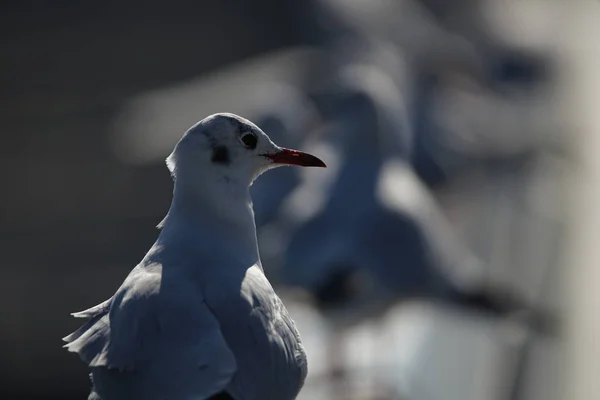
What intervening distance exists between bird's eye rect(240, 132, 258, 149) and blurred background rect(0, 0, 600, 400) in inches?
92.5

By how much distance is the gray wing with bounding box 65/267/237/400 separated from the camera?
1.72 meters

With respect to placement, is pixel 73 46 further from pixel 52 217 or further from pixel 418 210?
pixel 418 210

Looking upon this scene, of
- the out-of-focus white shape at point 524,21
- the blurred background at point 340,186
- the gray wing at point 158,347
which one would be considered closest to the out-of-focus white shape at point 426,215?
the blurred background at point 340,186

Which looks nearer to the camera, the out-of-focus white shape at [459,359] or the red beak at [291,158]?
the red beak at [291,158]

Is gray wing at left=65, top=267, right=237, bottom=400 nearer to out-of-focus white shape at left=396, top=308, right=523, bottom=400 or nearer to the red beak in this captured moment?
the red beak

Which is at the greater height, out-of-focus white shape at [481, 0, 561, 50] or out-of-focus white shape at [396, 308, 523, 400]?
out-of-focus white shape at [481, 0, 561, 50]

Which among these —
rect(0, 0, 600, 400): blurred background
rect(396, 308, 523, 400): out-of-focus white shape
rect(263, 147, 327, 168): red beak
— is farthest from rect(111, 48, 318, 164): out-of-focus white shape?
rect(263, 147, 327, 168): red beak

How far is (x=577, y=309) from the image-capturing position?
524cm

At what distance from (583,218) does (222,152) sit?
16.0 feet

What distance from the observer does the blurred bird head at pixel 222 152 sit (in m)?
1.99

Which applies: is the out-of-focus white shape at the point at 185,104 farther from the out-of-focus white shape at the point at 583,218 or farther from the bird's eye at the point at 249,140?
the bird's eye at the point at 249,140

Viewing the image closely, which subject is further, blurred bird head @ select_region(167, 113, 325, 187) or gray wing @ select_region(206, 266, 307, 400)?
blurred bird head @ select_region(167, 113, 325, 187)

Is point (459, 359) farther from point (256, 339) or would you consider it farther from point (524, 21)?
point (524, 21)

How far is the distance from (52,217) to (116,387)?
4.79 meters
